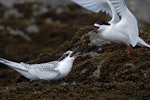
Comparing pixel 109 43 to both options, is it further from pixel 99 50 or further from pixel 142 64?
pixel 142 64

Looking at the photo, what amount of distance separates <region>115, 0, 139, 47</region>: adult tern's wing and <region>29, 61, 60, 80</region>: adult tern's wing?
1.17 m

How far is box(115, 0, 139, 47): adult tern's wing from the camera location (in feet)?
29.9

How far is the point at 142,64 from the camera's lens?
880 centimetres

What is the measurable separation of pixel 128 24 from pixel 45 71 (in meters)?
1.46

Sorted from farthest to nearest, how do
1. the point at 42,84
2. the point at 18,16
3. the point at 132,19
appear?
the point at 18,16
the point at 132,19
the point at 42,84

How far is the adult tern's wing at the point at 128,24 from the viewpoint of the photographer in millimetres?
9102

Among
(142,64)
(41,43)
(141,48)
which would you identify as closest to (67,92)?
(142,64)

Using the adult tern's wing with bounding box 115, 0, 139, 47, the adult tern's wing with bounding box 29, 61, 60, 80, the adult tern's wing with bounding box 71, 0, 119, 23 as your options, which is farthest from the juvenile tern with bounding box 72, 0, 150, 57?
the adult tern's wing with bounding box 29, 61, 60, 80

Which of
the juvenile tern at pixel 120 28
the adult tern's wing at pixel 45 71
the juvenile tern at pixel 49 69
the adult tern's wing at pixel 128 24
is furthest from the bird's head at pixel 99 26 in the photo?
the adult tern's wing at pixel 45 71

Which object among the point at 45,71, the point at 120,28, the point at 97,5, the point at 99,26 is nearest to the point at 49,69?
the point at 45,71

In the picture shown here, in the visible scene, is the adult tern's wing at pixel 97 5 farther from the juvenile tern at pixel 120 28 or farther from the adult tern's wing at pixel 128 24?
the adult tern's wing at pixel 128 24

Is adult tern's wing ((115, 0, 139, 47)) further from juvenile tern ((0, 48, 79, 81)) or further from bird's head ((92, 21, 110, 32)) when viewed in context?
juvenile tern ((0, 48, 79, 81))

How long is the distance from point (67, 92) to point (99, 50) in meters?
2.24

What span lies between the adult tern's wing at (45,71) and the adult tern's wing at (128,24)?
117 cm
